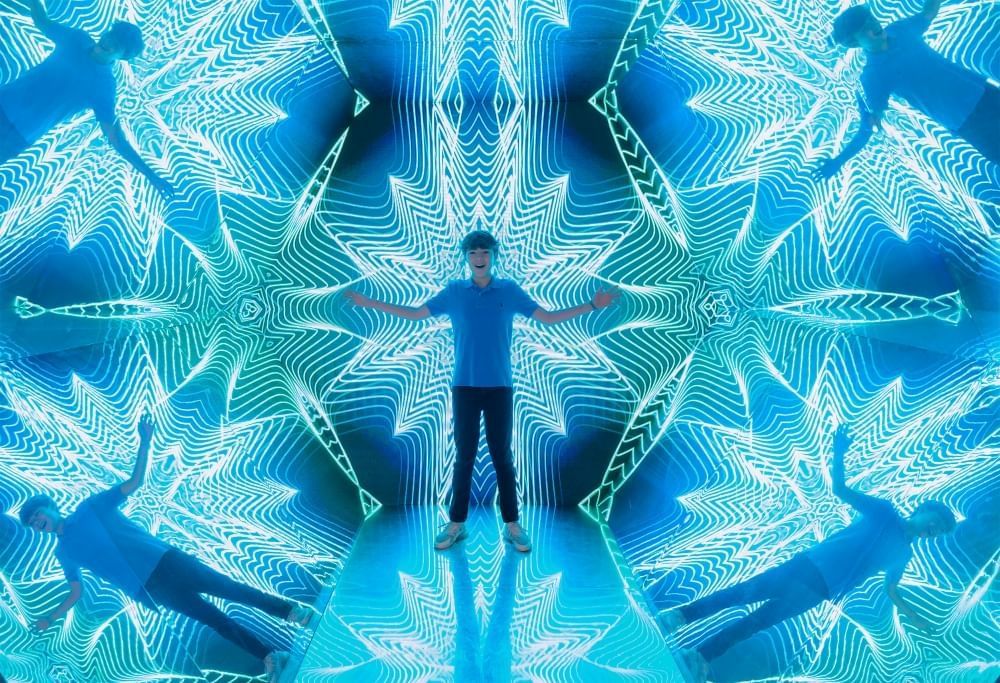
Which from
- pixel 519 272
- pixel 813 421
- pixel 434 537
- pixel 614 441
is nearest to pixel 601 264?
pixel 519 272

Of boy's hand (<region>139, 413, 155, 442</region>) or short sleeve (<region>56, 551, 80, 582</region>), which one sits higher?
boy's hand (<region>139, 413, 155, 442</region>)

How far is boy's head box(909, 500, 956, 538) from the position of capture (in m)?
2.66

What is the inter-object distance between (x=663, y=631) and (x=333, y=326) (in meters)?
2.45

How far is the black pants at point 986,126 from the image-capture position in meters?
2.58

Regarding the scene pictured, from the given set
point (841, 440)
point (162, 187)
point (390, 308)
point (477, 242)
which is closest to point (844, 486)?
point (841, 440)

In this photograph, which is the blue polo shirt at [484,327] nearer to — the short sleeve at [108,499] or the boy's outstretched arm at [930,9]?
the short sleeve at [108,499]

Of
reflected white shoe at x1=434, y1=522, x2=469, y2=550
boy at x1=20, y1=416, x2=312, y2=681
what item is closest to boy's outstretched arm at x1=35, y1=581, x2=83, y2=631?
boy at x1=20, y1=416, x2=312, y2=681

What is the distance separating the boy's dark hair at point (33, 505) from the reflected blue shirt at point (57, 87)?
1312 mm

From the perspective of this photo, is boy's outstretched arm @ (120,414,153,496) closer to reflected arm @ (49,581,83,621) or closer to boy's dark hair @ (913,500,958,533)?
reflected arm @ (49,581,83,621)

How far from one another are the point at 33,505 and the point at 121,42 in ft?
5.94

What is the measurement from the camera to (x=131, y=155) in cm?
314

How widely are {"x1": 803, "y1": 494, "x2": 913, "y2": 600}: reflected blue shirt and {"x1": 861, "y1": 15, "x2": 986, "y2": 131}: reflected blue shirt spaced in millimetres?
1487

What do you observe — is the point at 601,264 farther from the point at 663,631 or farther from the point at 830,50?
the point at 663,631

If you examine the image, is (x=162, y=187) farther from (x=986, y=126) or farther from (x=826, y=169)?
(x=986, y=126)
